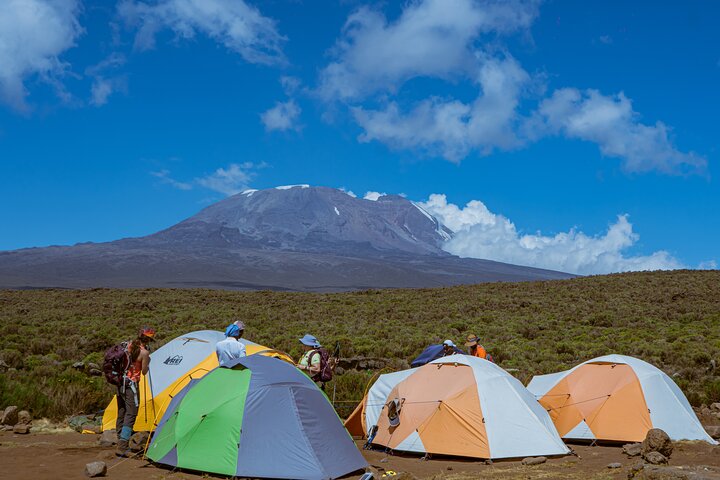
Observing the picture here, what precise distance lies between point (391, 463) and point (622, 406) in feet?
13.2

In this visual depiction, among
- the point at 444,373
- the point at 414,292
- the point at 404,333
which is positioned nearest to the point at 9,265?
the point at 414,292

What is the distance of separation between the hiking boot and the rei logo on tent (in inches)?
96.1

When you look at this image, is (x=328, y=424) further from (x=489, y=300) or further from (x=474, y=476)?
(x=489, y=300)

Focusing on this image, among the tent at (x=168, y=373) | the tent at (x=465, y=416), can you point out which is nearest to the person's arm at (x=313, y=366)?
the tent at (x=168, y=373)

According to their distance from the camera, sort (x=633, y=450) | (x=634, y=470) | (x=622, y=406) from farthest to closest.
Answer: (x=622, y=406) < (x=633, y=450) < (x=634, y=470)

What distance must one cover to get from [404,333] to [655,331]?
9.76 meters

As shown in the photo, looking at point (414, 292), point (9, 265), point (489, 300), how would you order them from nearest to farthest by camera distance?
point (489, 300)
point (414, 292)
point (9, 265)

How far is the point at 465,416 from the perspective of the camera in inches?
A: 356

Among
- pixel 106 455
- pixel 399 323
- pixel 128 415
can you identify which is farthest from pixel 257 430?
pixel 399 323

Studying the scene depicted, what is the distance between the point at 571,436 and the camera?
10.4 metres

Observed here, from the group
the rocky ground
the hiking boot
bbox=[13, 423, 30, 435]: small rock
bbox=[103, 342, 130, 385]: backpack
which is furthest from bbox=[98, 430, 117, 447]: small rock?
bbox=[13, 423, 30, 435]: small rock

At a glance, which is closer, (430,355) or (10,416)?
(10,416)

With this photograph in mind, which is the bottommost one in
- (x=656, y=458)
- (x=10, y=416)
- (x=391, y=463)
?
(x=391, y=463)

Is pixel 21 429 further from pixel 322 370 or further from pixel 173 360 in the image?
pixel 322 370
